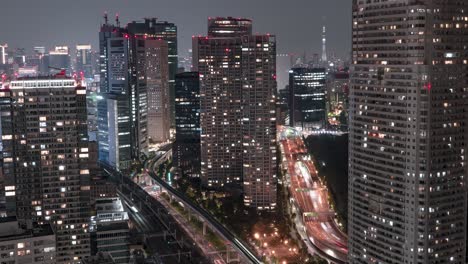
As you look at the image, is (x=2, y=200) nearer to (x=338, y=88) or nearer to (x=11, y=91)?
(x=11, y=91)

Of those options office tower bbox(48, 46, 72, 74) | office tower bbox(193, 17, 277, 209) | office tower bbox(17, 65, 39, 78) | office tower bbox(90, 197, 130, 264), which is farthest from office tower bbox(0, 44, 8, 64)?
office tower bbox(90, 197, 130, 264)

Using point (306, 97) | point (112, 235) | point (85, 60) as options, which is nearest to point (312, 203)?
point (112, 235)

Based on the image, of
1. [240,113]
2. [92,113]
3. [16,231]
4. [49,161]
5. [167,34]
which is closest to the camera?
[16,231]

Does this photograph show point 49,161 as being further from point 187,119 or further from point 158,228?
point 187,119

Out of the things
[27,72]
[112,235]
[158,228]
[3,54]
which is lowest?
[158,228]

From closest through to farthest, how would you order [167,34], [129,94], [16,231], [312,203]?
[16,231] < [312,203] < [129,94] < [167,34]

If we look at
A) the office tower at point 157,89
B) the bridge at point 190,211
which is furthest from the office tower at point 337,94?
the bridge at point 190,211

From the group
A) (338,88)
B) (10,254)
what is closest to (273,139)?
(10,254)
